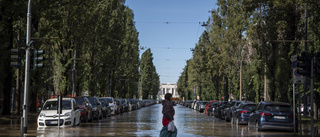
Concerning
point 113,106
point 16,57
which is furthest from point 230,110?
point 16,57

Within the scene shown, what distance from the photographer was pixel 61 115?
24.9m

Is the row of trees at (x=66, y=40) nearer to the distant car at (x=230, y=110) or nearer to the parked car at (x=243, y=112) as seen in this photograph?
the parked car at (x=243, y=112)

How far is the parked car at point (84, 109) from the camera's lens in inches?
1152

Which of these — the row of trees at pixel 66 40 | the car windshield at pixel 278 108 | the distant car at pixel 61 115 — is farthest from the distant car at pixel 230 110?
the row of trees at pixel 66 40

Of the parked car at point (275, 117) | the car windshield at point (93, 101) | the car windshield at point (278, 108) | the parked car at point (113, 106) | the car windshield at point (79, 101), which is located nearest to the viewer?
the parked car at point (275, 117)

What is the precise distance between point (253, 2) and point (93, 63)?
27992mm

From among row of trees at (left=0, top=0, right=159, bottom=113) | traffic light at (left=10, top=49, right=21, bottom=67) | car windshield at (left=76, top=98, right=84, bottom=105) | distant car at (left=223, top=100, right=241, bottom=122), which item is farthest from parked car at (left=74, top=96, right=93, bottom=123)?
distant car at (left=223, top=100, right=241, bottom=122)

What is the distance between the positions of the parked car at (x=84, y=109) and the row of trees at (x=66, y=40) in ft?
13.8

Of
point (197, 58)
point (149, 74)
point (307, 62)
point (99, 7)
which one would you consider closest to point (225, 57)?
point (99, 7)

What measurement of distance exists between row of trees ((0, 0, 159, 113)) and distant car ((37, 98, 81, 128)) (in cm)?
368

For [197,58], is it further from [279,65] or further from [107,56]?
[279,65]

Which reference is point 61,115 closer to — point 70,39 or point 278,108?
point 278,108

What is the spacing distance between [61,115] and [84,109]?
14.6 ft

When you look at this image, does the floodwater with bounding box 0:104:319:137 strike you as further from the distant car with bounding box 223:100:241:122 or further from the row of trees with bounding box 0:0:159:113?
the row of trees with bounding box 0:0:159:113
